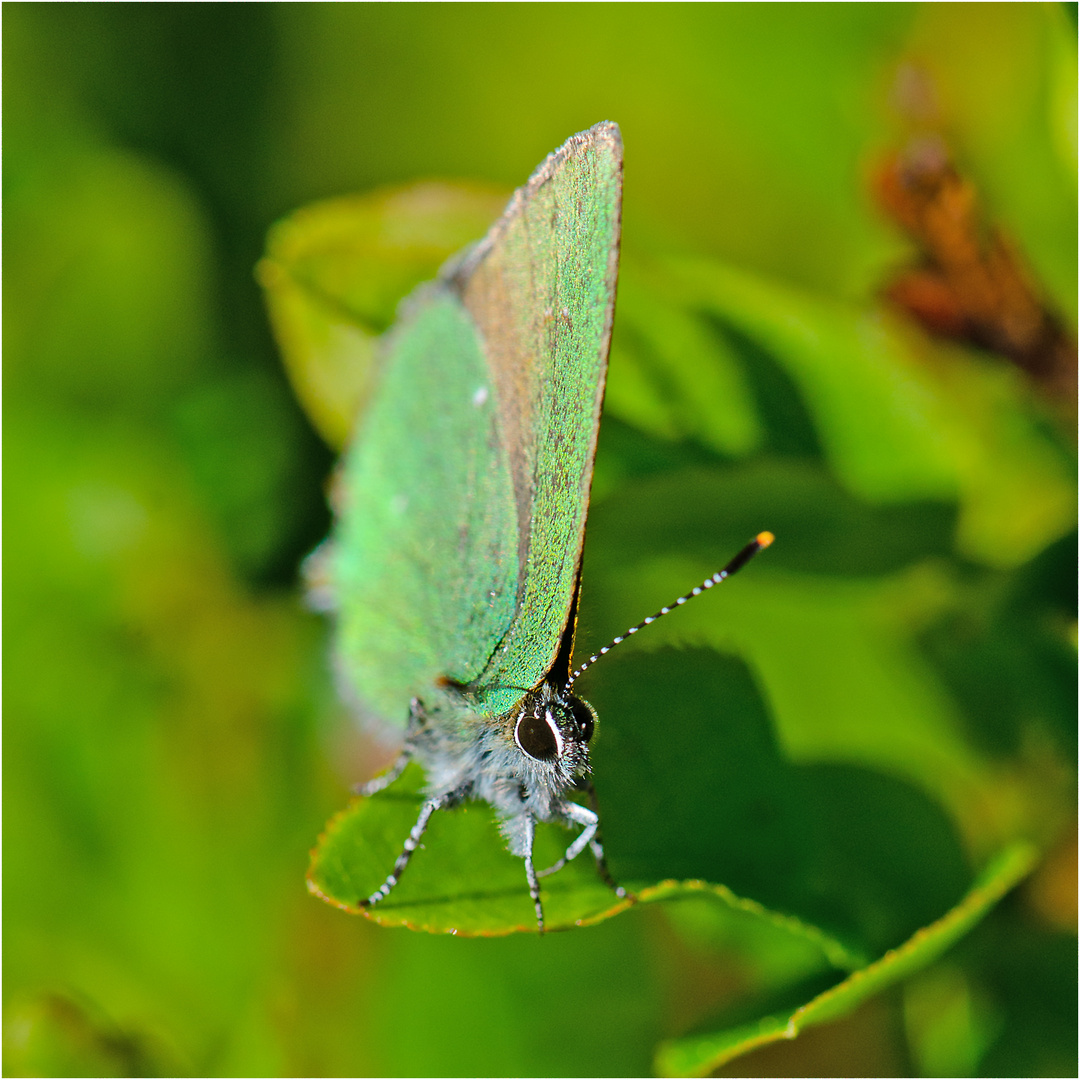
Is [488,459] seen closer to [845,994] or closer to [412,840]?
[412,840]

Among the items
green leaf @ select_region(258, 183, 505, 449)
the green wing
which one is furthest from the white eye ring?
green leaf @ select_region(258, 183, 505, 449)

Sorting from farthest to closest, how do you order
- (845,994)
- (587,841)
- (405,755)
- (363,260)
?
(363,260) → (405,755) → (587,841) → (845,994)

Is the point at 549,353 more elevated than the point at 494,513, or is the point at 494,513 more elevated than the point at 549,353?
the point at 549,353

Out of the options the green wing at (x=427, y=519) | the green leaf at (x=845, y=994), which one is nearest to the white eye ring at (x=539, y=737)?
the green wing at (x=427, y=519)

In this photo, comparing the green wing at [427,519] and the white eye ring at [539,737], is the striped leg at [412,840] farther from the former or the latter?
the green wing at [427,519]

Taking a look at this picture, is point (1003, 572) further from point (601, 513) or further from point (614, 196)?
point (614, 196)

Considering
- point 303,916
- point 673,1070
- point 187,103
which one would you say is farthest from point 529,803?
point 187,103

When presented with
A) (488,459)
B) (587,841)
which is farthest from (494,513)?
(587,841)
